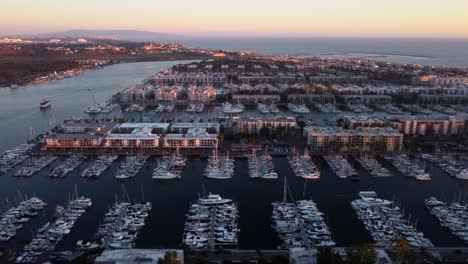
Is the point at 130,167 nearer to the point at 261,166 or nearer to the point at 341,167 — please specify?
the point at 261,166

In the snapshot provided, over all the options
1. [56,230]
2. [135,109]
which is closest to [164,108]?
[135,109]

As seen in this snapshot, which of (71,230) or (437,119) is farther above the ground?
(437,119)

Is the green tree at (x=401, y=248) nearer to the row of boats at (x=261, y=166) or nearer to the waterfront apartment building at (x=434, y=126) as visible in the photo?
the row of boats at (x=261, y=166)

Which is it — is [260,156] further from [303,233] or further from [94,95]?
[94,95]

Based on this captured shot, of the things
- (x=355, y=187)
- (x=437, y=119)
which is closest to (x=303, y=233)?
(x=355, y=187)

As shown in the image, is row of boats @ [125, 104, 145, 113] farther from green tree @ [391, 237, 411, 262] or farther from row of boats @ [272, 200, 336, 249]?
green tree @ [391, 237, 411, 262]

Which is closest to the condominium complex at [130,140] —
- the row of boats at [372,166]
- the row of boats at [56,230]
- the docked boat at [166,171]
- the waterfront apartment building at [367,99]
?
the docked boat at [166,171]
